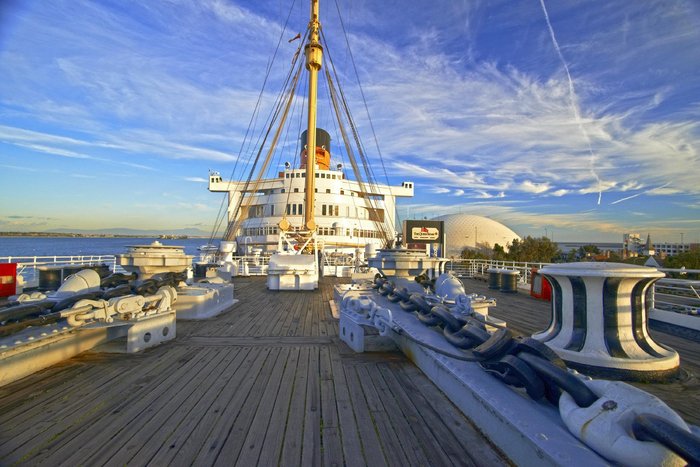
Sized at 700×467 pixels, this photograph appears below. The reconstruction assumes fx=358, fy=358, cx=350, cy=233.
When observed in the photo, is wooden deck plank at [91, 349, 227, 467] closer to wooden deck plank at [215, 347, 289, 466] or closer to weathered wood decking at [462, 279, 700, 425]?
wooden deck plank at [215, 347, 289, 466]

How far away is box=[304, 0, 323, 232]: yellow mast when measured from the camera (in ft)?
47.2

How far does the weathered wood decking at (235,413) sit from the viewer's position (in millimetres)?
1930

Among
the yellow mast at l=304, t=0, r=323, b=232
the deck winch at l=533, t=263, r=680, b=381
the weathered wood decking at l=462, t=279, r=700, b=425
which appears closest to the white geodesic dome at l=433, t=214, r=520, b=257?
the yellow mast at l=304, t=0, r=323, b=232

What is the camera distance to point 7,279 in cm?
841

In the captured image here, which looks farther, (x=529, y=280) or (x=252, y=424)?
(x=529, y=280)

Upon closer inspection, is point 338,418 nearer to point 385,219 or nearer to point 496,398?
point 496,398

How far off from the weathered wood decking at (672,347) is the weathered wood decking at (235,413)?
1.71 meters

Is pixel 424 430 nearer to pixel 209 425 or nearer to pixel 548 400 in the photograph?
pixel 548 400

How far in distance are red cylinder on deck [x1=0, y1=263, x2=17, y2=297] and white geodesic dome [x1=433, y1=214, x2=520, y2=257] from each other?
205 ft

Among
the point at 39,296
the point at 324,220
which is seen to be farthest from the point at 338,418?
the point at 324,220

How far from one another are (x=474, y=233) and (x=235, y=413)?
236ft

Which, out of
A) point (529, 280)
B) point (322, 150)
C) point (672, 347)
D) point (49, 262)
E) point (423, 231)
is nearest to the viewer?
point (672, 347)

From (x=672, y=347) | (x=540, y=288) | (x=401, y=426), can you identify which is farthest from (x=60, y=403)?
(x=540, y=288)

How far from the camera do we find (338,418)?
237 cm
